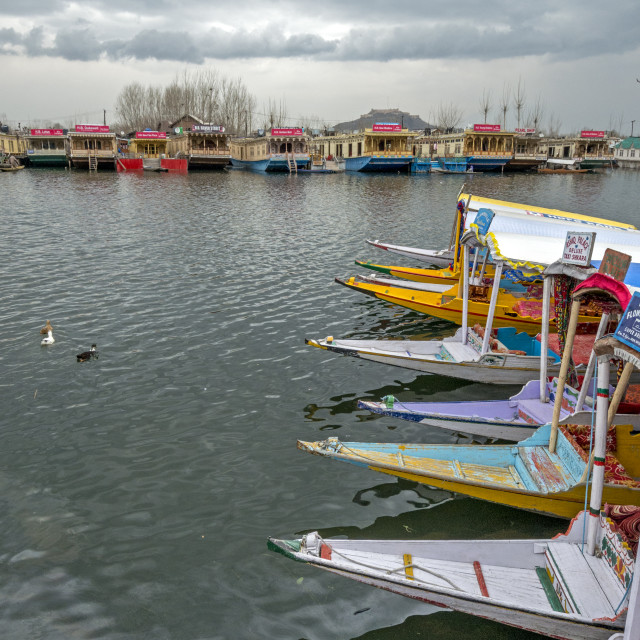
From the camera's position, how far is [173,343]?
12234mm

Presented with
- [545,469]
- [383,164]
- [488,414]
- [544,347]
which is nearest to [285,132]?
[383,164]

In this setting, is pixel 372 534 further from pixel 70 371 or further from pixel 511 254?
pixel 70 371

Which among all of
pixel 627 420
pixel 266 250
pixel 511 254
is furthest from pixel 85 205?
pixel 627 420

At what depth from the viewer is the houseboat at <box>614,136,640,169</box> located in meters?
88.9

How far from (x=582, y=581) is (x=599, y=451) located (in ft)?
3.86

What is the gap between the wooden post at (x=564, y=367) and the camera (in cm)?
615

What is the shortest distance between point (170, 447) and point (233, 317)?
20.0 feet

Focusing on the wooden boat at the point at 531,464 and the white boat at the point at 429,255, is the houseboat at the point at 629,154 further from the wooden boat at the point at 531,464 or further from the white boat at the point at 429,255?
the wooden boat at the point at 531,464

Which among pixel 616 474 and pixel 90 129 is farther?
pixel 90 129

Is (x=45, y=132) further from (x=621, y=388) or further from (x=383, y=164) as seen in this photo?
(x=621, y=388)

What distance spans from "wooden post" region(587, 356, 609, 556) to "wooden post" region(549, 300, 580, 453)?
46.3 inches

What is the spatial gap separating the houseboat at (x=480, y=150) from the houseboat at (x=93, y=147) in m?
39.8

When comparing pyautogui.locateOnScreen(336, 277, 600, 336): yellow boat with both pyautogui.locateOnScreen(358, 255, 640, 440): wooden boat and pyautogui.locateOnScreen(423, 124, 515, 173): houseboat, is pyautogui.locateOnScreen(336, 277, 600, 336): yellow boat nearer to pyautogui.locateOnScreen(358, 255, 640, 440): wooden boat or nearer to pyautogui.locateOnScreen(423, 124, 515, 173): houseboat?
pyautogui.locateOnScreen(358, 255, 640, 440): wooden boat

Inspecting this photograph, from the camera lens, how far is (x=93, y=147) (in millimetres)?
65875
